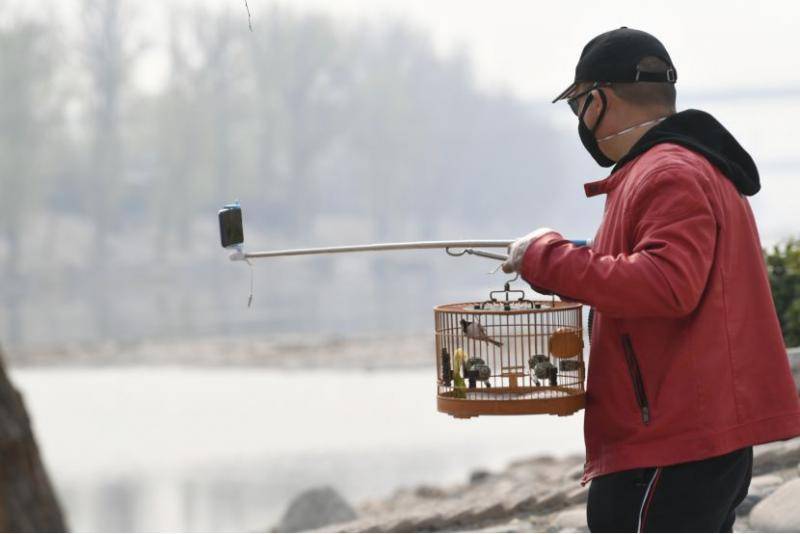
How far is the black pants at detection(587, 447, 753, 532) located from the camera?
8.11 ft

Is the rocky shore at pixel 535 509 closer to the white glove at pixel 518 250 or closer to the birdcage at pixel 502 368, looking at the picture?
the birdcage at pixel 502 368

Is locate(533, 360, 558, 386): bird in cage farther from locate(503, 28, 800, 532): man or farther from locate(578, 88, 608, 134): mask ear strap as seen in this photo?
locate(578, 88, 608, 134): mask ear strap

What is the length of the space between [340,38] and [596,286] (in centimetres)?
5890

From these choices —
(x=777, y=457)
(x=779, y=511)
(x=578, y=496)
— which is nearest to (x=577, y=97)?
(x=779, y=511)

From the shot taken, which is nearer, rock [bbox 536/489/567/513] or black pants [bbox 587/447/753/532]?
black pants [bbox 587/447/753/532]

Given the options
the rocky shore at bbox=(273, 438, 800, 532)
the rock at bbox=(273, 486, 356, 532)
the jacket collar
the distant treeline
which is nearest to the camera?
the jacket collar

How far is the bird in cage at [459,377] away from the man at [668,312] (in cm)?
47

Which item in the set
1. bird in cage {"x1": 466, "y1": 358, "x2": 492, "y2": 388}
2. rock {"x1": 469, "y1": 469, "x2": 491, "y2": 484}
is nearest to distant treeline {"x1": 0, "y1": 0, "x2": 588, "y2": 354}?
rock {"x1": 469, "y1": 469, "x2": 491, "y2": 484}

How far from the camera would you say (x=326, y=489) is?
23.0ft

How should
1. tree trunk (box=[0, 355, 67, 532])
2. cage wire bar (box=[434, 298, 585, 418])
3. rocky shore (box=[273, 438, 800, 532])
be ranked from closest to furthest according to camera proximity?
cage wire bar (box=[434, 298, 585, 418]), tree trunk (box=[0, 355, 67, 532]), rocky shore (box=[273, 438, 800, 532])

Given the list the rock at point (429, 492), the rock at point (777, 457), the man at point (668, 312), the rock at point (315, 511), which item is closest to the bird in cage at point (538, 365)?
the man at point (668, 312)

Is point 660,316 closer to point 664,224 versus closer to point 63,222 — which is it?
point 664,224

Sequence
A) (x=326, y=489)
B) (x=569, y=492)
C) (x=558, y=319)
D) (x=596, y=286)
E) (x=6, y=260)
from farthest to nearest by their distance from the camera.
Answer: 1. (x=6, y=260)
2. (x=326, y=489)
3. (x=569, y=492)
4. (x=558, y=319)
5. (x=596, y=286)

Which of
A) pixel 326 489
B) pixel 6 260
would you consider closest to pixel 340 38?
pixel 6 260
